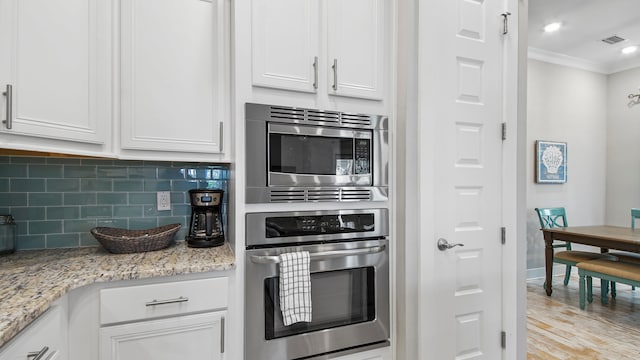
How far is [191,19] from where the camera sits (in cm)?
165

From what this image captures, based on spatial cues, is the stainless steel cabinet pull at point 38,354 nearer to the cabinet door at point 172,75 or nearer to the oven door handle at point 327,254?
the oven door handle at point 327,254

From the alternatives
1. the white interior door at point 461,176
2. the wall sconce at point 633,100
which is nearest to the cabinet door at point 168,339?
the white interior door at point 461,176

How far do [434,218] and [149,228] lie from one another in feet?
5.30

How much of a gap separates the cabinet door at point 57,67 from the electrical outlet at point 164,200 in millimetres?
476

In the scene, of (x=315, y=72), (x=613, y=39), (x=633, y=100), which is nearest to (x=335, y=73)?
(x=315, y=72)

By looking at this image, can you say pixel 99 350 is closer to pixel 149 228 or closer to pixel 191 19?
pixel 149 228

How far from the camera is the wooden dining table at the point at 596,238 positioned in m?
3.07

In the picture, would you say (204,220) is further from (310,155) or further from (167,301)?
(310,155)

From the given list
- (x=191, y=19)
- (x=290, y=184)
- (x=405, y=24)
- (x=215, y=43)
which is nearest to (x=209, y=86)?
(x=215, y=43)

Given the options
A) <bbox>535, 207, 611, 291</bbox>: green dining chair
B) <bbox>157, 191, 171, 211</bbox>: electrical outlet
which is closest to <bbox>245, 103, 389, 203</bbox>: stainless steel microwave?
<bbox>157, 191, 171, 211</bbox>: electrical outlet

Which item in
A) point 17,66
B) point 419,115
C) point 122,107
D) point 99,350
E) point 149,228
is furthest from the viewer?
point 149,228

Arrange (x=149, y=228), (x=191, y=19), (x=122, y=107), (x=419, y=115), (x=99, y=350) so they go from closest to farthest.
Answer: (x=99, y=350) → (x=122, y=107) → (x=191, y=19) → (x=419, y=115) → (x=149, y=228)

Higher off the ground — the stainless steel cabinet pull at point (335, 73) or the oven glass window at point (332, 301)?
the stainless steel cabinet pull at point (335, 73)

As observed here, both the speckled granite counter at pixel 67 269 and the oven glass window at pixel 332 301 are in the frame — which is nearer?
the speckled granite counter at pixel 67 269
